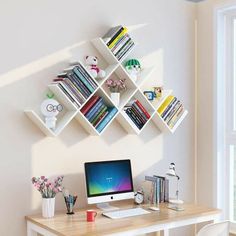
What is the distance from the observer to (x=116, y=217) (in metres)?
Answer: 2.82

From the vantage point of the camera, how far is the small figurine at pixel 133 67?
3295 millimetres

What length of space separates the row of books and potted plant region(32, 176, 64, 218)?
78 centimetres

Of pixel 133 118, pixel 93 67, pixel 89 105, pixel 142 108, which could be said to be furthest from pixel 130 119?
pixel 93 67

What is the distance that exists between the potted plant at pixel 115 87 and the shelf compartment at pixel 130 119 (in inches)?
3.9

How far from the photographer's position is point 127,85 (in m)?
3.34

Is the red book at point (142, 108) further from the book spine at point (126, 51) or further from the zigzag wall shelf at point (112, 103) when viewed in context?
the book spine at point (126, 51)

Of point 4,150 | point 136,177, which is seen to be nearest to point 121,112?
point 136,177

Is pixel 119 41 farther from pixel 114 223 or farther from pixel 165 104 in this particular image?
pixel 114 223

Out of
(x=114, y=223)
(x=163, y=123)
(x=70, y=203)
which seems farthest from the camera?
(x=163, y=123)

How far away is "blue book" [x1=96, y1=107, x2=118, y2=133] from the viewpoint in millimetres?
3086

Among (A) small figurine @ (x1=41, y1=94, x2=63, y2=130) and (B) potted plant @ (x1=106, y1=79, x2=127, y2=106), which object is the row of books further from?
(A) small figurine @ (x1=41, y1=94, x2=63, y2=130)

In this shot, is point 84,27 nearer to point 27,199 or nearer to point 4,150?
point 4,150

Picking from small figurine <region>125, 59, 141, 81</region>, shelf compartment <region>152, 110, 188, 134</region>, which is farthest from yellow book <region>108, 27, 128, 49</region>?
shelf compartment <region>152, 110, 188, 134</region>

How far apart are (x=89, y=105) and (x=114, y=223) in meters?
0.86
